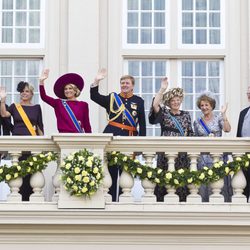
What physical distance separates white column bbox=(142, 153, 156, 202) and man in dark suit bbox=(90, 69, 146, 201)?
573 millimetres

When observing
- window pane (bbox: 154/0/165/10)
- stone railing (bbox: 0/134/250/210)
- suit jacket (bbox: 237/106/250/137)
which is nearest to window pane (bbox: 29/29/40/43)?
window pane (bbox: 154/0/165/10)

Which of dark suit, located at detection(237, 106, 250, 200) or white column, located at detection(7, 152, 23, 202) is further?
dark suit, located at detection(237, 106, 250, 200)

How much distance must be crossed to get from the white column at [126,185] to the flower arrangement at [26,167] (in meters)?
0.93

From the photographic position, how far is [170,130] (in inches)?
674

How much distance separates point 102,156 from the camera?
16.6m

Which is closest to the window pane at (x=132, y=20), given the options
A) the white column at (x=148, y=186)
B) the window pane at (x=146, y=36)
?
the window pane at (x=146, y=36)

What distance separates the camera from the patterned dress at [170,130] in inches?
668

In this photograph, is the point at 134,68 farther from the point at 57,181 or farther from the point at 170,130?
the point at 57,181

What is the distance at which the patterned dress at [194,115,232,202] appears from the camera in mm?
17078

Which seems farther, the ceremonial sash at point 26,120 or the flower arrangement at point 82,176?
the ceremonial sash at point 26,120

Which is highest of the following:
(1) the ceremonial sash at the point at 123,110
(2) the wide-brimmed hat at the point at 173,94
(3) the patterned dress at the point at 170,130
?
(2) the wide-brimmed hat at the point at 173,94

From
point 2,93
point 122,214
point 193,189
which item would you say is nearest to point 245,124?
point 193,189

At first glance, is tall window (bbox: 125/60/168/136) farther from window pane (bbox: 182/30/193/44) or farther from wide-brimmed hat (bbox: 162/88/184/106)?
wide-brimmed hat (bbox: 162/88/184/106)

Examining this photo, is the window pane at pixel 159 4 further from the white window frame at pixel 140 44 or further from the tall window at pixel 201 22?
the tall window at pixel 201 22
